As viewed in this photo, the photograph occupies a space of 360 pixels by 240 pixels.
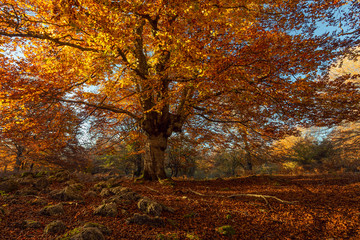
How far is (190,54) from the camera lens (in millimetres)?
6273

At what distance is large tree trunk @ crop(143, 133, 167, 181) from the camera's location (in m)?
8.79

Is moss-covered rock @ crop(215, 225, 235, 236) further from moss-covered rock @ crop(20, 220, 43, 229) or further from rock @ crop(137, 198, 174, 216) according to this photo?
moss-covered rock @ crop(20, 220, 43, 229)

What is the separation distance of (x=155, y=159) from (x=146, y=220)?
5757 mm

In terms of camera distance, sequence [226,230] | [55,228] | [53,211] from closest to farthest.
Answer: [55,228] < [226,230] < [53,211]

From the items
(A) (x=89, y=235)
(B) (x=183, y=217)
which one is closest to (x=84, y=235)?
(A) (x=89, y=235)

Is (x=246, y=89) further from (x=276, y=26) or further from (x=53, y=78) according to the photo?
(x=53, y=78)

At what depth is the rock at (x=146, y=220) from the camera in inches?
125

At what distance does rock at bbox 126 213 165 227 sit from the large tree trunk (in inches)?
216

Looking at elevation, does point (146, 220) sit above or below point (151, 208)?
below

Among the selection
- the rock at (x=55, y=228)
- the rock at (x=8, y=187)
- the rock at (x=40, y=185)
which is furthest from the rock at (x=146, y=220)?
the rock at (x=8, y=187)

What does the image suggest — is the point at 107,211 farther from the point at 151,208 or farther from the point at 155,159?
the point at 155,159

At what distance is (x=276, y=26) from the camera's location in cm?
837

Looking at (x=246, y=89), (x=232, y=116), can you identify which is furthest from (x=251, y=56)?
(x=232, y=116)

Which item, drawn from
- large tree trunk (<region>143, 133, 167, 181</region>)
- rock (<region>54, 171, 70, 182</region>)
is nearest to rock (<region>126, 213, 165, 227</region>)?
large tree trunk (<region>143, 133, 167, 181</region>)
